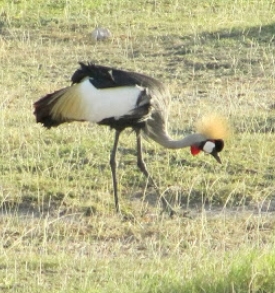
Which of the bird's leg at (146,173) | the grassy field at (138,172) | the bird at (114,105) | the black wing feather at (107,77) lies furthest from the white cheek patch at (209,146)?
the black wing feather at (107,77)

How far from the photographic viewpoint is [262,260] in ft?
18.9

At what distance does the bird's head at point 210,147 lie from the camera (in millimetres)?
7668

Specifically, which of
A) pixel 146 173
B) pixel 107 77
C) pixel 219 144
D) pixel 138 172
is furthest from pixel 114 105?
pixel 219 144

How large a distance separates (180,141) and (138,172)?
1.48 feet

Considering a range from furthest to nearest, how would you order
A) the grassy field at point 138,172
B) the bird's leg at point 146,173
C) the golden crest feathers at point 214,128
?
the golden crest feathers at point 214,128
the bird's leg at point 146,173
the grassy field at point 138,172

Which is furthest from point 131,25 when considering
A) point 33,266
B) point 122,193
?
point 33,266

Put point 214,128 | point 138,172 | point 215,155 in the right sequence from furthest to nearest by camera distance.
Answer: point 138,172, point 215,155, point 214,128

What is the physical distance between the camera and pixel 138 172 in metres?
8.07

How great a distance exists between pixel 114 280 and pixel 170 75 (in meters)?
5.11

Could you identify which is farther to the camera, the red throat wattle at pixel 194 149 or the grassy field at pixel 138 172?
the red throat wattle at pixel 194 149

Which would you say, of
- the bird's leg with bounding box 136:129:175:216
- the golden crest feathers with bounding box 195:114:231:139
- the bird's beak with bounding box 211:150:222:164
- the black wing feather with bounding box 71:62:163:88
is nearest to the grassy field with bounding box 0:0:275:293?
the bird's leg with bounding box 136:129:175:216

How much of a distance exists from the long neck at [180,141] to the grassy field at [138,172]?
255 mm

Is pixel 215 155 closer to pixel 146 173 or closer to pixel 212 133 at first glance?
pixel 212 133

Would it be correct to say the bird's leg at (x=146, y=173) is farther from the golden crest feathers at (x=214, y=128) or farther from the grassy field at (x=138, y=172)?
the golden crest feathers at (x=214, y=128)
